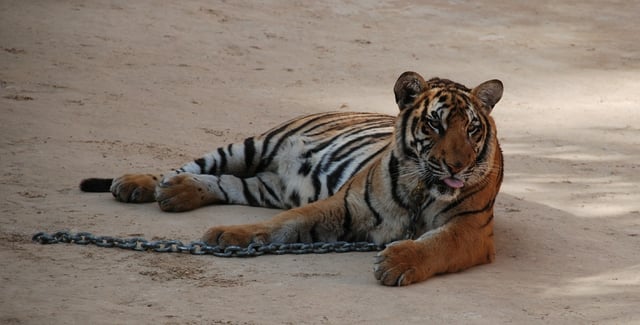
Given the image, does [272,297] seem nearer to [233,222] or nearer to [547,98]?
[233,222]

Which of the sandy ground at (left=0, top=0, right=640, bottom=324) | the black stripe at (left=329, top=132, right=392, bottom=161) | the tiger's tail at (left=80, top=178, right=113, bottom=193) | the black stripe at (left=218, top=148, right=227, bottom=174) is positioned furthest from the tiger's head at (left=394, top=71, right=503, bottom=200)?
the tiger's tail at (left=80, top=178, right=113, bottom=193)

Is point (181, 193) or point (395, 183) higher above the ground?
point (395, 183)

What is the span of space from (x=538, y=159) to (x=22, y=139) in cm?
322

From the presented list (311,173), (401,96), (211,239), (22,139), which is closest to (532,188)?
(311,173)

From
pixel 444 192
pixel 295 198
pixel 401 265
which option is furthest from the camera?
pixel 295 198

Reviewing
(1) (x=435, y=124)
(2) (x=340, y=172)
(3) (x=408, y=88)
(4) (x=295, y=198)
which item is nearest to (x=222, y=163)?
(4) (x=295, y=198)

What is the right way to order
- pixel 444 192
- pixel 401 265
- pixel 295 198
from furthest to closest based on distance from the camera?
pixel 295 198 → pixel 444 192 → pixel 401 265

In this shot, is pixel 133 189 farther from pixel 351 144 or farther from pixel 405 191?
pixel 405 191

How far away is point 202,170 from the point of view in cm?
626

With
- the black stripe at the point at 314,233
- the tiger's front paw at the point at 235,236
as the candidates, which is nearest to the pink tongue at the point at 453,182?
the black stripe at the point at 314,233

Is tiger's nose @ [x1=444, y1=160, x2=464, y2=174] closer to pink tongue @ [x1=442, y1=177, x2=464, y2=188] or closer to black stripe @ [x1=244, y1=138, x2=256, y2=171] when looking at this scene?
pink tongue @ [x1=442, y1=177, x2=464, y2=188]

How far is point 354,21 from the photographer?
11.3 meters

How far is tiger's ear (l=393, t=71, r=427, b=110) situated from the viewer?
507 centimetres

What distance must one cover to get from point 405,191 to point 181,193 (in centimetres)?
124
